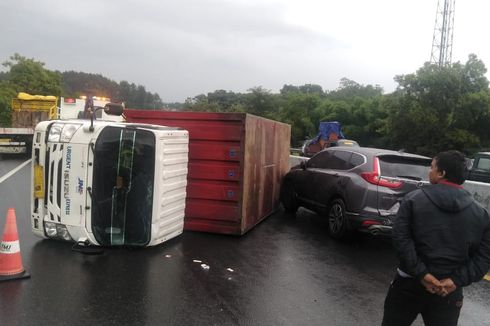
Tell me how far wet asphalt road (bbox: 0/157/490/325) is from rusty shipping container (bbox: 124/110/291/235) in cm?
32

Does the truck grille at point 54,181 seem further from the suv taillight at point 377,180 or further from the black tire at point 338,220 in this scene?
the suv taillight at point 377,180

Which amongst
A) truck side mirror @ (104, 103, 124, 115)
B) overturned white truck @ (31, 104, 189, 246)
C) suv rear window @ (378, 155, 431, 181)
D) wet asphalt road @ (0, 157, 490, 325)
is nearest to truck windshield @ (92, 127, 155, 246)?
overturned white truck @ (31, 104, 189, 246)

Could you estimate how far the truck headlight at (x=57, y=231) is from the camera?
6.35 m

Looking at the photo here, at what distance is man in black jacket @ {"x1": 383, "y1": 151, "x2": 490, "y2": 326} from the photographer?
9.79 feet

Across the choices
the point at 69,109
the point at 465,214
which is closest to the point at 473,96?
the point at 69,109

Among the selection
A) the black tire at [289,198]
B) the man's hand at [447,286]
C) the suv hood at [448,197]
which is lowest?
the black tire at [289,198]

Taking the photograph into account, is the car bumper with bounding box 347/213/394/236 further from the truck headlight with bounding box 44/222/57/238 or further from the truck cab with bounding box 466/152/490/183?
the truck cab with bounding box 466/152/490/183

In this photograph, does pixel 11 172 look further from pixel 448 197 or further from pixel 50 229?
pixel 448 197

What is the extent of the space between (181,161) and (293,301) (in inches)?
119

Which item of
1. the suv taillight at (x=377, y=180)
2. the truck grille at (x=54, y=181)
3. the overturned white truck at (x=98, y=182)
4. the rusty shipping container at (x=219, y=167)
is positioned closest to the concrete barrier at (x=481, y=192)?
the suv taillight at (x=377, y=180)

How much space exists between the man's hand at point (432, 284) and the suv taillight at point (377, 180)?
4340mm

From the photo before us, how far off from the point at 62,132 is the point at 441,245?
5.09 m

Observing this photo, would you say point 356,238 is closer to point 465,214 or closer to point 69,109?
point 465,214

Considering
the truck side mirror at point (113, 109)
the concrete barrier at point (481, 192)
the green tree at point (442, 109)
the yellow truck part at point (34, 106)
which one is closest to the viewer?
the truck side mirror at point (113, 109)
